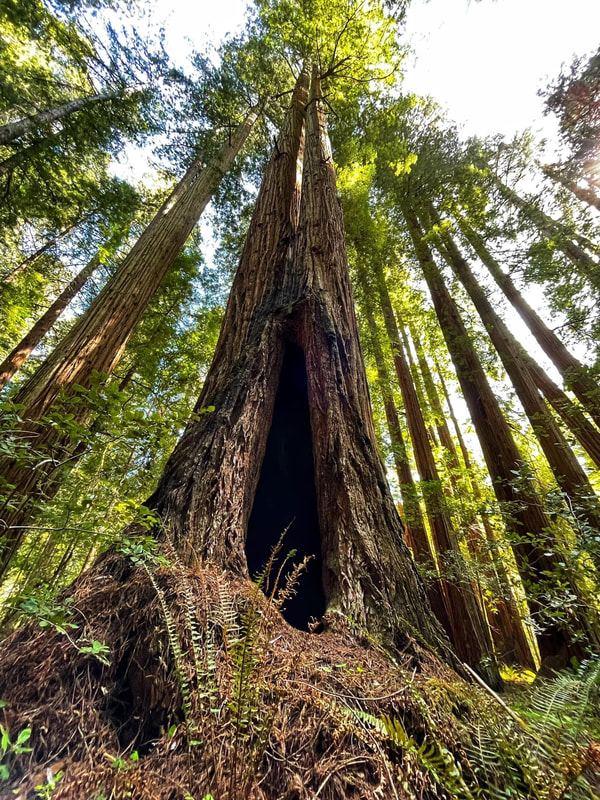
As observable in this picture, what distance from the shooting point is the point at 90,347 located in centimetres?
319

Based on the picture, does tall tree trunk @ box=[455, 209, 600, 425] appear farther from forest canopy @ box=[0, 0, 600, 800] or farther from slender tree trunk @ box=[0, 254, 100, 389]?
slender tree trunk @ box=[0, 254, 100, 389]

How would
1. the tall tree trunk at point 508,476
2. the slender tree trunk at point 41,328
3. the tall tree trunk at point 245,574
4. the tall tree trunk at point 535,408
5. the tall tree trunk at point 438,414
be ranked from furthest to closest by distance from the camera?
the tall tree trunk at point 438,414, the slender tree trunk at point 41,328, the tall tree trunk at point 535,408, the tall tree trunk at point 508,476, the tall tree trunk at point 245,574

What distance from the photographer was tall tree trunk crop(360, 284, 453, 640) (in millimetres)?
4547

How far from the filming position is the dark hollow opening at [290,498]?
2264mm

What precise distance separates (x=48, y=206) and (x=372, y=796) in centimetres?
687

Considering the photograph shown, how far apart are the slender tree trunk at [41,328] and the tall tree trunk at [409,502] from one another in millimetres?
6395

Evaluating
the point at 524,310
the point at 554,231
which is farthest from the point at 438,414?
the point at 554,231

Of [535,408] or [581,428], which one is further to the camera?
[535,408]

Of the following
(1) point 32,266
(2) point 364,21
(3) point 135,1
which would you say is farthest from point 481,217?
(1) point 32,266

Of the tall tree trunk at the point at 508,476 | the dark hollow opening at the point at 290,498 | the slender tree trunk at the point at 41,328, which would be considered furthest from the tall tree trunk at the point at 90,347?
the tall tree trunk at the point at 508,476

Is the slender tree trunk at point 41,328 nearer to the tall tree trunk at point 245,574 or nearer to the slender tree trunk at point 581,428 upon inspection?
the tall tree trunk at point 245,574

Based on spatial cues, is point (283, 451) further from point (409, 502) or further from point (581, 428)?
point (581, 428)

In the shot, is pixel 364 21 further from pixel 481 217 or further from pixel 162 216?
pixel 162 216

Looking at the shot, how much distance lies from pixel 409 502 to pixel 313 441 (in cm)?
379
